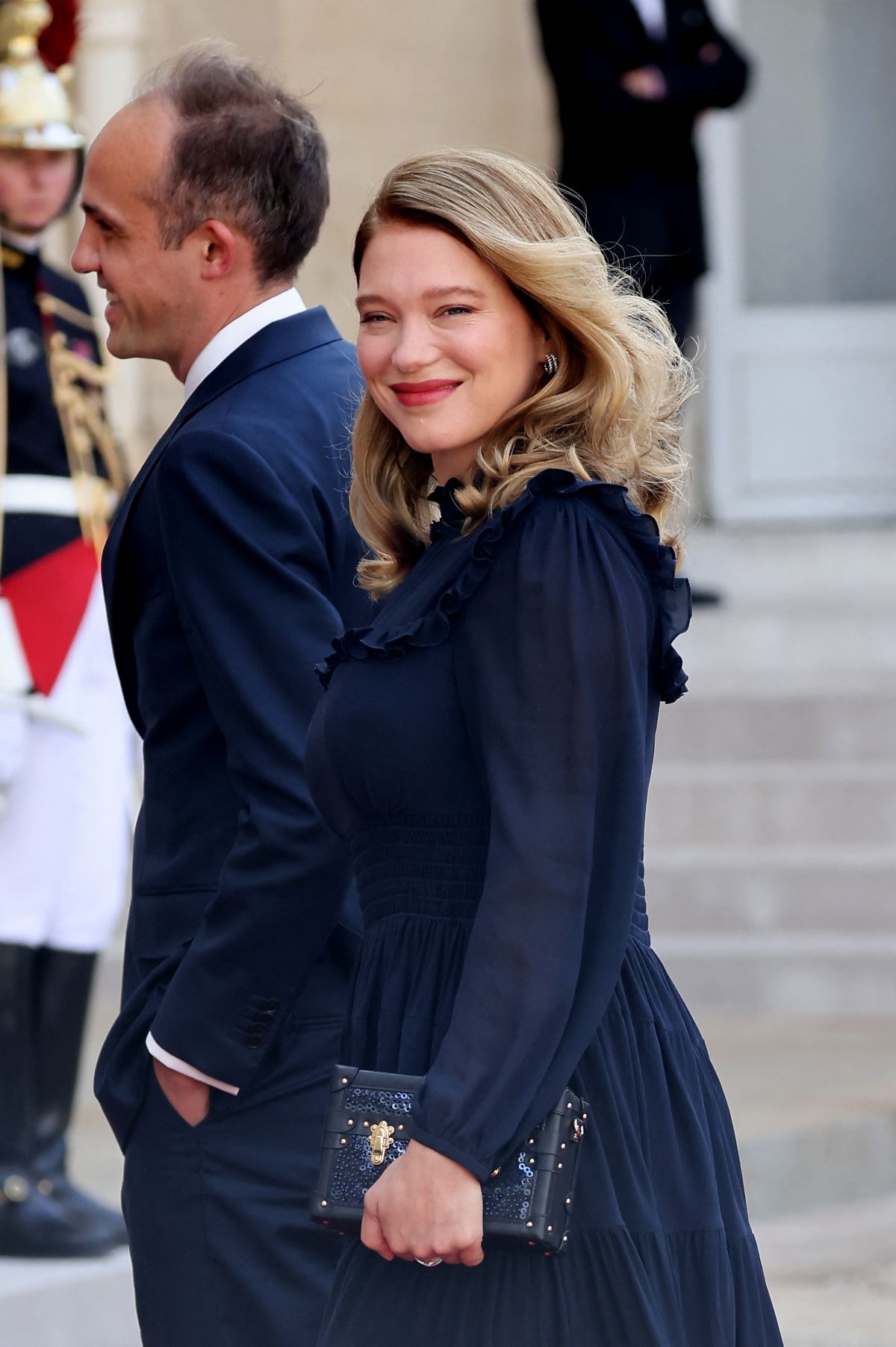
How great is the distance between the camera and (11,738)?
3.78 meters

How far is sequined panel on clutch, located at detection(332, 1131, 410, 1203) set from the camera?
5.88 feet

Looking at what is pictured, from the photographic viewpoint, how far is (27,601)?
3916 mm

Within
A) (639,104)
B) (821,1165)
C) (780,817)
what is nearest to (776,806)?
(780,817)

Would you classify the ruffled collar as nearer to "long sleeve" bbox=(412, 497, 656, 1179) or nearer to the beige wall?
"long sleeve" bbox=(412, 497, 656, 1179)

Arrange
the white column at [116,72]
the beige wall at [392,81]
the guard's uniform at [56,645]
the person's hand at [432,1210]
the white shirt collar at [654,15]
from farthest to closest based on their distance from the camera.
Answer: the beige wall at [392,81] → the white shirt collar at [654,15] → the white column at [116,72] → the guard's uniform at [56,645] → the person's hand at [432,1210]

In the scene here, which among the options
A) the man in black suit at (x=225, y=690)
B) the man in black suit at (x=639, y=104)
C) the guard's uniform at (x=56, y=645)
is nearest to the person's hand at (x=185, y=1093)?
the man in black suit at (x=225, y=690)

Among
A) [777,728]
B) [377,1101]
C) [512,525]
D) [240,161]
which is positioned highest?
[777,728]

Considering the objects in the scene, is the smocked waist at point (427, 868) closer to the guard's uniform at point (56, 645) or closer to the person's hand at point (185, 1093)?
the person's hand at point (185, 1093)

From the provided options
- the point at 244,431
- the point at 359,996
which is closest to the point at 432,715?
the point at 359,996

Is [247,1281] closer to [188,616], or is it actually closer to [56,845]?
[188,616]

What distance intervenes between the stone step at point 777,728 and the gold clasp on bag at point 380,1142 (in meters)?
4.73

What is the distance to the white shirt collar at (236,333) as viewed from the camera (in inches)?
95.1

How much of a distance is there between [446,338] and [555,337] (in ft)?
0.32

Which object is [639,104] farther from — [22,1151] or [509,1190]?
[509,1190]
